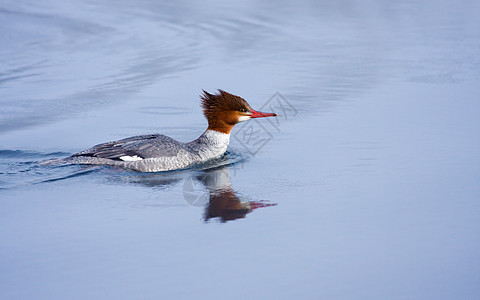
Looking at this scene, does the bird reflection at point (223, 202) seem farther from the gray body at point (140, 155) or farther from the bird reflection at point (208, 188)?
the gray body at point (140, 155)

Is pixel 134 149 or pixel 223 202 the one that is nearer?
pixel 223 202

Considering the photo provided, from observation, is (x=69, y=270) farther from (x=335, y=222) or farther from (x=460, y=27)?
(x=460, y=27)

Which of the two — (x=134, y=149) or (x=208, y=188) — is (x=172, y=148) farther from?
(x=208, y=188)

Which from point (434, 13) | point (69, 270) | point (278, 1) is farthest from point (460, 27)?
point (69, 270)

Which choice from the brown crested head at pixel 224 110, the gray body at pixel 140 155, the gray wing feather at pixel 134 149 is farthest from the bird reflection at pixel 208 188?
the brown crested head at pixel 224 110

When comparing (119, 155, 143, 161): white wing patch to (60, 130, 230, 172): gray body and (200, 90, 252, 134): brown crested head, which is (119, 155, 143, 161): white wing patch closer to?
(60, 130, 230, 172): gray body

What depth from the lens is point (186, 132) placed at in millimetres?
9820

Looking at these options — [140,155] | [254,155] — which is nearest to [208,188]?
[140,155]

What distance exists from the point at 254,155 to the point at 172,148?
3.68ft

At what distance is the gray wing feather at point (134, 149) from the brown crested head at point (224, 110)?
2.68ft

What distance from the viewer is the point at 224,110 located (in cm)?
901

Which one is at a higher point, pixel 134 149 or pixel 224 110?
pixel 224 110

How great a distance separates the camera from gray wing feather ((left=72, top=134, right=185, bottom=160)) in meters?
8.39

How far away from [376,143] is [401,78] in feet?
10.1
